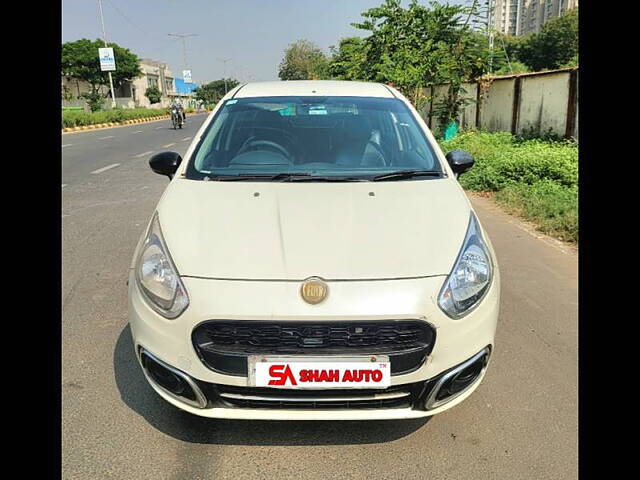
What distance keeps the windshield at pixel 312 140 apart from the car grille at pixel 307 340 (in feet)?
3.49

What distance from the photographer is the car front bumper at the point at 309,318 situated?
1.84 meters

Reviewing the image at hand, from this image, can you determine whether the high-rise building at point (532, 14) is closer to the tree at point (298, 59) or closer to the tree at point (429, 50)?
the tree at point (298, 59)

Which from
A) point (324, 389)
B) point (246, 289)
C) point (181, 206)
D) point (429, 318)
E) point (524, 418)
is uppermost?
point (181, 206)

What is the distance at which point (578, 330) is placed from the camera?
10.7 ft

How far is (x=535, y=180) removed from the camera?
7352 mm

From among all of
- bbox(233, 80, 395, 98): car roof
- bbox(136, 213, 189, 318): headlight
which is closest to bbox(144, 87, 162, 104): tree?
bbox(233, 80, 395, 98): car roof

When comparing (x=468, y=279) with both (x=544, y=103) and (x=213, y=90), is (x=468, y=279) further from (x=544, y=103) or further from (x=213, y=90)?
(x=213, y=90)

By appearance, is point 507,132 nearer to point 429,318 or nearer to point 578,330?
point 578,330

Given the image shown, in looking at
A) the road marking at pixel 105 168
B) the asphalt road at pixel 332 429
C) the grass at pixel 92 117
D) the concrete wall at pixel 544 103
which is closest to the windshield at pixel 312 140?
the asphalt road at pixel 332 429

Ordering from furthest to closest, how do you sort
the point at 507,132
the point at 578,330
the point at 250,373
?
1. the point at 507,132
2. the point at 578,330
3. the point at 250,373

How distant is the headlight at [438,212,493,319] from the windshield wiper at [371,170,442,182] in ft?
1.89

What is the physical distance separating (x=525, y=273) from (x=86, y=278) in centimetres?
369

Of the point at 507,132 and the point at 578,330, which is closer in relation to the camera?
the point at 578,330
